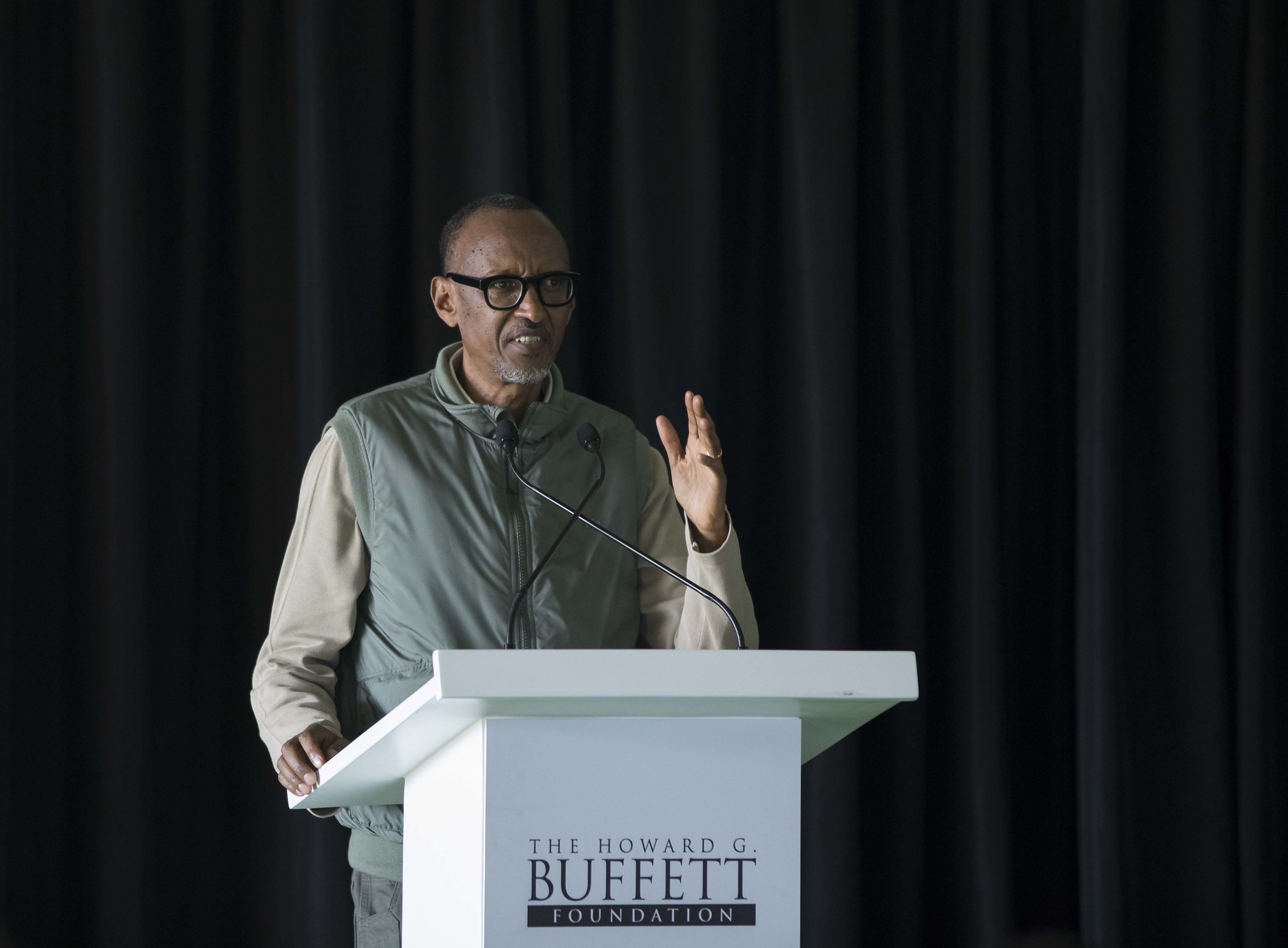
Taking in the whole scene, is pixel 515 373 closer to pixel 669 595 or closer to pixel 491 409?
pixel 491 409

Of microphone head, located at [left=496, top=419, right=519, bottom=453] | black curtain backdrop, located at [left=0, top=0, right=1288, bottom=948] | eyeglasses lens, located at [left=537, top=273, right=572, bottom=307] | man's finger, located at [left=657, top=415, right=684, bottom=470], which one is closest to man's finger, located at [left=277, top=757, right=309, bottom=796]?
microphone head, located at [left=496, top=419, right=519, bottom=453]

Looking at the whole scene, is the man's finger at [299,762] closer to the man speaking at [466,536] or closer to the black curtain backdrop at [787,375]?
the man speaking at [466,536]

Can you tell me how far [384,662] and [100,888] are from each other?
38.8 inches

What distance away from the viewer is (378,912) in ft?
5.76

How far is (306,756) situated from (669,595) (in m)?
0.60

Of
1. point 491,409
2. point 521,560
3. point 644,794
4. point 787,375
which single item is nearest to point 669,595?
point 521,560

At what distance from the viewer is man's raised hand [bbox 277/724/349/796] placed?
146cm

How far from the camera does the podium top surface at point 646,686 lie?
1.02 metres

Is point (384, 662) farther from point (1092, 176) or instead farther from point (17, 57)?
point (1092, 176)

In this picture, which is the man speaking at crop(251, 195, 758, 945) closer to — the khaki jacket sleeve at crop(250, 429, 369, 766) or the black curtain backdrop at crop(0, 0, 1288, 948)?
the khaki jacket sleeve at crop(250, 429, 369, 766)

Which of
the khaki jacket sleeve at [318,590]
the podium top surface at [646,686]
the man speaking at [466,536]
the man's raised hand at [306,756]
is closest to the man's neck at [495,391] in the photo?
the man speaking at [466,536]

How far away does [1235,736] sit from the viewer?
111 inches

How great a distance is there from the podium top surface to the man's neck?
2.74 feet

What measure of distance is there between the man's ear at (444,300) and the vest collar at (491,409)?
0.09 meters
